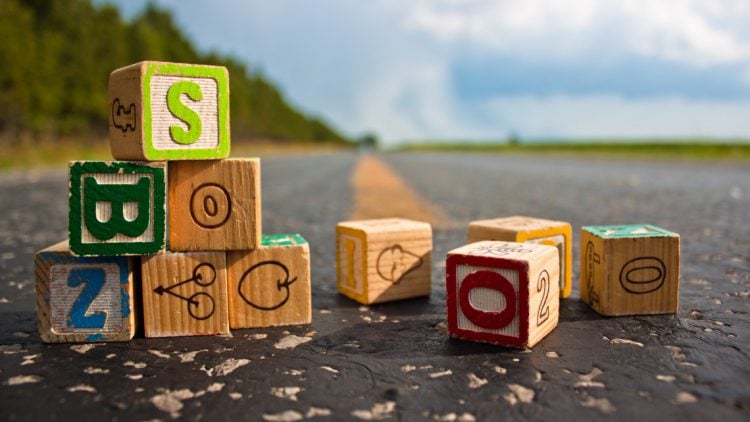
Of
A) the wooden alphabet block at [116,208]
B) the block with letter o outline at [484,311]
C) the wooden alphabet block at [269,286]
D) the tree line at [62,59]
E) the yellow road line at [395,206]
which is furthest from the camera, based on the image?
the tree line at [62,59]

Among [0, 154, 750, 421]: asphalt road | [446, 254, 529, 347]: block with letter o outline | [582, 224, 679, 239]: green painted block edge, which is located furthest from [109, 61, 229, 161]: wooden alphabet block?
[582, 224, 679, 239]: green painted block edge

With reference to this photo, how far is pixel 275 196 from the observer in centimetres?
1327

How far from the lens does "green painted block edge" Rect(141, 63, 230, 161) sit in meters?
Answer: 3.51

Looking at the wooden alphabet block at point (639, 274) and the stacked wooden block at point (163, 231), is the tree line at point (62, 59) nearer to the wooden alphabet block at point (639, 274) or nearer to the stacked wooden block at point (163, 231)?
the stacked wooden block at point (163, 231)

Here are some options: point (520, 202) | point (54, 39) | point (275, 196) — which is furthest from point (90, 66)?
point (520, 202)

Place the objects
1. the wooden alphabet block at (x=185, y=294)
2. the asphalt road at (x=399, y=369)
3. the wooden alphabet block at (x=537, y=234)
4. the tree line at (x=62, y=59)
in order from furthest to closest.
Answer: the tree line at (x=62, y=59)
the wooden alphabet block at (x=537, y=234)
the wooden alphabet block at (x=185, y=294)
the asphalt road at (x=399, y=369)

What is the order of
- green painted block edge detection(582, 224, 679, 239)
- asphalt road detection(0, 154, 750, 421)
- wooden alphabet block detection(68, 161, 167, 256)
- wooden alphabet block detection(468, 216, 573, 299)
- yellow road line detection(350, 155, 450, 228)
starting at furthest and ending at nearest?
yellow road line detection(350, 155, 450, 228) < wooden alphabet block detection(468, 216, 573, 299) < green painted block edge detection(582, 224, 679, 239) < wooden alphabet block detection(68, 161, 167, 256) < asphalt road detection(0, 154, 750, 421)

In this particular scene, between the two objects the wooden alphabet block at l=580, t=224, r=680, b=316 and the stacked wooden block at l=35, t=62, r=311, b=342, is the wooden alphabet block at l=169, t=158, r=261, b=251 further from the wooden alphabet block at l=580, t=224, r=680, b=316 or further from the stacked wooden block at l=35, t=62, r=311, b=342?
the wooden alphabet block at l=580, t=224, r=680, b=316

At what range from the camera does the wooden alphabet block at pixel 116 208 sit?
3.47 meters

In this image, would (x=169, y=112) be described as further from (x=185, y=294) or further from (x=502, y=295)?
(x=502, y=295)

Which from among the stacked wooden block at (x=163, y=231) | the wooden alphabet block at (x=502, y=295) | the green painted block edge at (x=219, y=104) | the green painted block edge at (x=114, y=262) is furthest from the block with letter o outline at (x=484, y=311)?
the green painted block edge at (x=114, y=262)

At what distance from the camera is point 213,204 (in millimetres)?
3672

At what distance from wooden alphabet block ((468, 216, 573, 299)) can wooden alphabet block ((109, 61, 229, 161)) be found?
196 centimetres

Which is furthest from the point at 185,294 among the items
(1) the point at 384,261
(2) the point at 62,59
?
(2) the point at 62,59
